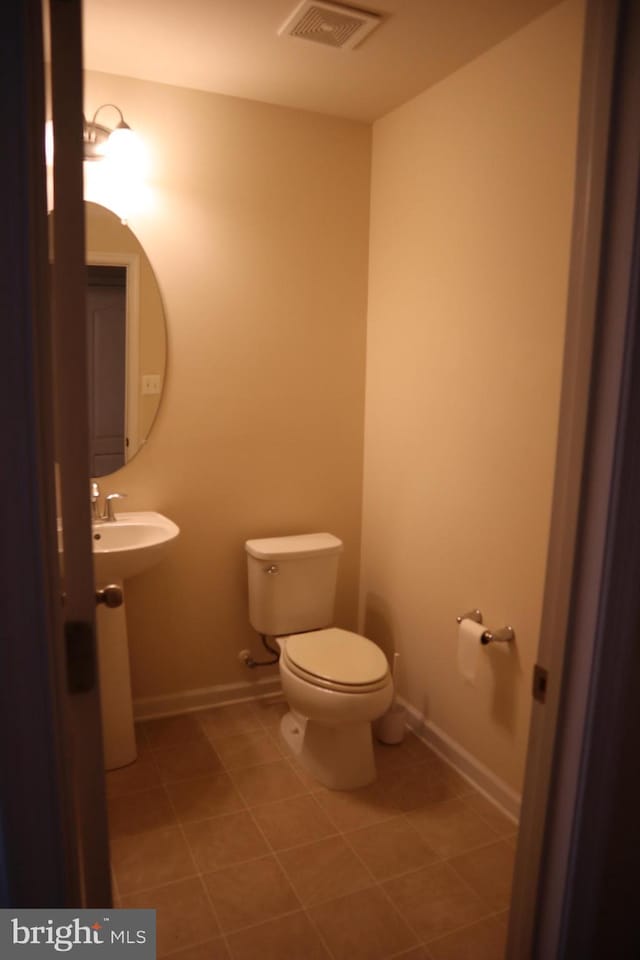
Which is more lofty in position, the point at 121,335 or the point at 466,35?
the point at 466,35

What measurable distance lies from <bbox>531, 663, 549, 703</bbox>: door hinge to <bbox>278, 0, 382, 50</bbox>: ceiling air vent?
1.80 meters

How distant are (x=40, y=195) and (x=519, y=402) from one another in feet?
5.25

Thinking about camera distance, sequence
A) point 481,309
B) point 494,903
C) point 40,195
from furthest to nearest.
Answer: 1. point 481,309
2. point 494,903
3. point 40,195

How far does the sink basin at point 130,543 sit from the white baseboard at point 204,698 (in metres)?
0.74

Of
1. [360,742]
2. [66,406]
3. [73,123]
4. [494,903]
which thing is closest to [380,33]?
[73,123]

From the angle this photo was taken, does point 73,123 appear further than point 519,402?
No

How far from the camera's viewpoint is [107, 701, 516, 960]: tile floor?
1698 millimetres

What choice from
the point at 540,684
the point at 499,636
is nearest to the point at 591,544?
the point at 540,684

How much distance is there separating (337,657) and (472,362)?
1.14 metres

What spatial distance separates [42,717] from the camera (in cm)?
82

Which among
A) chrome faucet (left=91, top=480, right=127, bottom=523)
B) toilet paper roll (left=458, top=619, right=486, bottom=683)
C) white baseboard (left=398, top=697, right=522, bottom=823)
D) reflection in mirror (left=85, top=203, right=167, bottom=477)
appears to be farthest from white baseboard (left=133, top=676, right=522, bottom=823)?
reflection in mirror (left=85, top=203, right=167, bottom=477)

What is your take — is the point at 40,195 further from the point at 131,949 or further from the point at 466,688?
the point at 466,688

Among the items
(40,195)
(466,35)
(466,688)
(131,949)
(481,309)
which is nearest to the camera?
(40,195)

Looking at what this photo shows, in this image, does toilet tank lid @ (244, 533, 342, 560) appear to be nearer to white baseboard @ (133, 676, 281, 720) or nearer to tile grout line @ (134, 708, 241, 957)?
white baseboard @ (133, 676, 281, 720)
